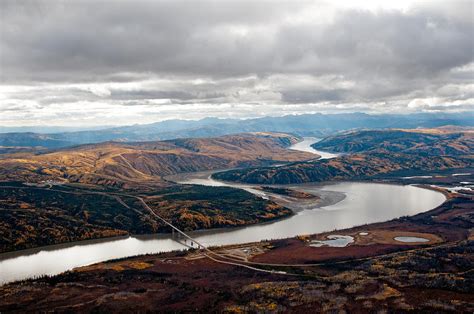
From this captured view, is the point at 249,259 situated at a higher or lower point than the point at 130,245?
higher

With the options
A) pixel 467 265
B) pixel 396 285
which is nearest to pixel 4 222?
pixel 396 285

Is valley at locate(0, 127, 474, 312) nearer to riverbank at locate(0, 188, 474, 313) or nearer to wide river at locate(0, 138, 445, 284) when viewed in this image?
riverbank at locate(0, 188, 474, 313)

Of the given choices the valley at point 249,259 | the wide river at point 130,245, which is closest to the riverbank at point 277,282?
the valley at point 249,259

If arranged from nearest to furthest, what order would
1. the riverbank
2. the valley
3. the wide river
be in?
1. the riverbank
2. the valley
3. the wide river

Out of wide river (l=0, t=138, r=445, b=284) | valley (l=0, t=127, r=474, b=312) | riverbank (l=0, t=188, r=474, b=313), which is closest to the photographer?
riverbank (l=0, t=188, r=474, b=313)

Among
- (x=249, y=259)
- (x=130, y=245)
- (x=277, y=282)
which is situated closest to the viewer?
(x=277, y=282)

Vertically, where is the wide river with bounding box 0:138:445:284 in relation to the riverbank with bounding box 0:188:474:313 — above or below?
below

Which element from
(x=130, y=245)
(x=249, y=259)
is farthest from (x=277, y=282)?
(x=130, y=245)

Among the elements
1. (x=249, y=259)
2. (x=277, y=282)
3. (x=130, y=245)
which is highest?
(x=277, y=282)

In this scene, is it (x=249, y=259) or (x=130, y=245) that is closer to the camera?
(x=249, y=259)

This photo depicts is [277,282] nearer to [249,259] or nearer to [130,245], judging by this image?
[249,259]

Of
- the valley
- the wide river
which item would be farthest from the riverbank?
the wide river

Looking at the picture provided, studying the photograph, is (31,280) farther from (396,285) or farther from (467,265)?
(467,265)
